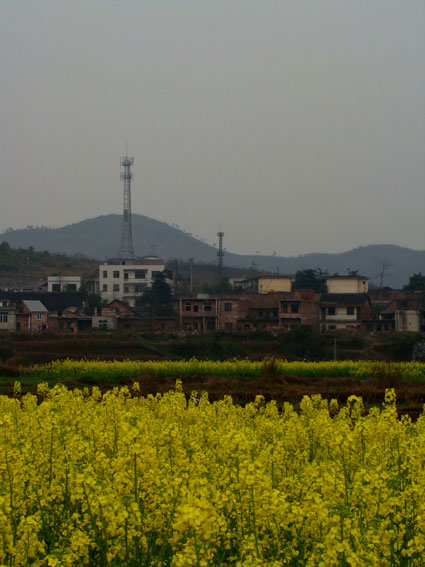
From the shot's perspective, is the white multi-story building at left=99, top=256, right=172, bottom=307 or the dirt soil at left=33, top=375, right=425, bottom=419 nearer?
the dirt soil at left=33, top=375, right=425, bottom=419

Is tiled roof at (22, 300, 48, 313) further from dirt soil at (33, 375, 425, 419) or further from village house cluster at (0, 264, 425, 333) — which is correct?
dirt soil at (33, 375, 425, 419)

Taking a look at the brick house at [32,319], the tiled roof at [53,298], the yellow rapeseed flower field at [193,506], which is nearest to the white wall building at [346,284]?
the tiled roof at [53,298]

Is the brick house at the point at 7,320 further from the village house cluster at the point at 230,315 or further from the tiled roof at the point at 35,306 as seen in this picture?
the tiled roof at the point at 35,306

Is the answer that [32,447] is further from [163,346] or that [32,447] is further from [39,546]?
[163,346]

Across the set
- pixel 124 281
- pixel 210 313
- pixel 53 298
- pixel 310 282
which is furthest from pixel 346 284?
pixel 53 298

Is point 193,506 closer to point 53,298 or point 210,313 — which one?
point 210,313

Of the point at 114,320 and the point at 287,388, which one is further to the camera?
the point at 114,320

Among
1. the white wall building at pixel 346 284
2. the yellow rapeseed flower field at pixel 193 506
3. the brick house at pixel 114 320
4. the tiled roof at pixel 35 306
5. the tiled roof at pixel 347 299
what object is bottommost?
the yellow rapeseed flower field at pixel 193 506

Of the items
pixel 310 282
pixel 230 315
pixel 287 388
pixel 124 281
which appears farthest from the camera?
pixel 124 281

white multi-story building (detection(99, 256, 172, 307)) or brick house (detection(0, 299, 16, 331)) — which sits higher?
white multi-story building (detection(99, 256, 172, 307))

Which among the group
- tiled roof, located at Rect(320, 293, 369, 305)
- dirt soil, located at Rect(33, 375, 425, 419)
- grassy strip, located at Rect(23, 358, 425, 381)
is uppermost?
tiled roof, located at Rect(320, 293, 369, 305)

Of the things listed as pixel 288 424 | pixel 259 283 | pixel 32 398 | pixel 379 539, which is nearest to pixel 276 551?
pixel 379 539

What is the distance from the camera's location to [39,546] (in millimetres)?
5453

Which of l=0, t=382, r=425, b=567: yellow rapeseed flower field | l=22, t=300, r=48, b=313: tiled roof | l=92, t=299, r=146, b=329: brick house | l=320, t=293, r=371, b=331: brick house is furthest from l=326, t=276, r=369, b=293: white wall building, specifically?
l=0, t=382, r=425, b=567: yellow rapeseed flower field
